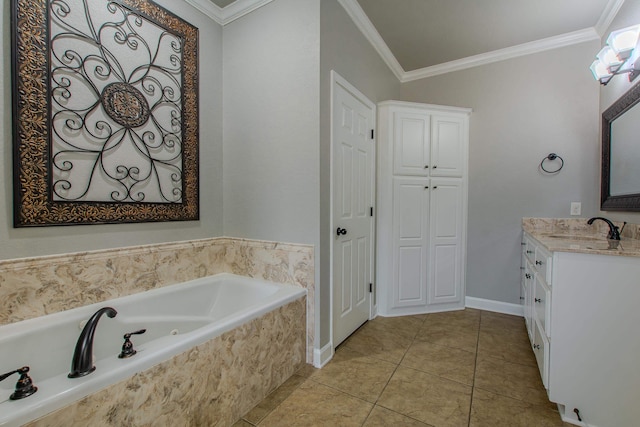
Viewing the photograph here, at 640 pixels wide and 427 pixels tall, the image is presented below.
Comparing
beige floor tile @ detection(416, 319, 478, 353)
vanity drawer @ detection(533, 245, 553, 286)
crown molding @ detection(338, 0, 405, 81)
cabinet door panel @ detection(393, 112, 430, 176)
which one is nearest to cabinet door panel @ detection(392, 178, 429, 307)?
cabinet door panel @ detection(393, 112, 430, 176)

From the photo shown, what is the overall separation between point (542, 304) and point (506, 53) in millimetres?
2459

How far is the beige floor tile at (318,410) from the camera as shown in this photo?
139cm

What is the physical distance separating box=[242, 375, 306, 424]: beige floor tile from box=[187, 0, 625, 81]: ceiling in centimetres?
262

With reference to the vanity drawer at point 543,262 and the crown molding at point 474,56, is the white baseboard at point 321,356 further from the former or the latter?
the crown molding at point 474,56

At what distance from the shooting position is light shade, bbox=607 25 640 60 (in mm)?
1665

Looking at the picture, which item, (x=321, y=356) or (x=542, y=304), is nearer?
(x=542, y=304)

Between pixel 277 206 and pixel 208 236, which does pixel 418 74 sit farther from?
pixel 208 236

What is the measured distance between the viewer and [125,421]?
3.18 ft

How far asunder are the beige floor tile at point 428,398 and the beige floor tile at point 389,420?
32 millimetres

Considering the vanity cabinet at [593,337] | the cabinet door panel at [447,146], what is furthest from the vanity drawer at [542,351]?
the cabinet door panel at [447,146]

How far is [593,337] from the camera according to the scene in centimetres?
135

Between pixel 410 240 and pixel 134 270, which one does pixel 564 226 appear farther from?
pixel 134 270

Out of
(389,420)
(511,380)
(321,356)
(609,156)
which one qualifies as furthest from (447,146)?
(389,420)

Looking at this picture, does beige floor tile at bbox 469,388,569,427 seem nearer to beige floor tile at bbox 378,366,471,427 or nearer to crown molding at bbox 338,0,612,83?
beige floor tile at bbox 378,366,471,427
